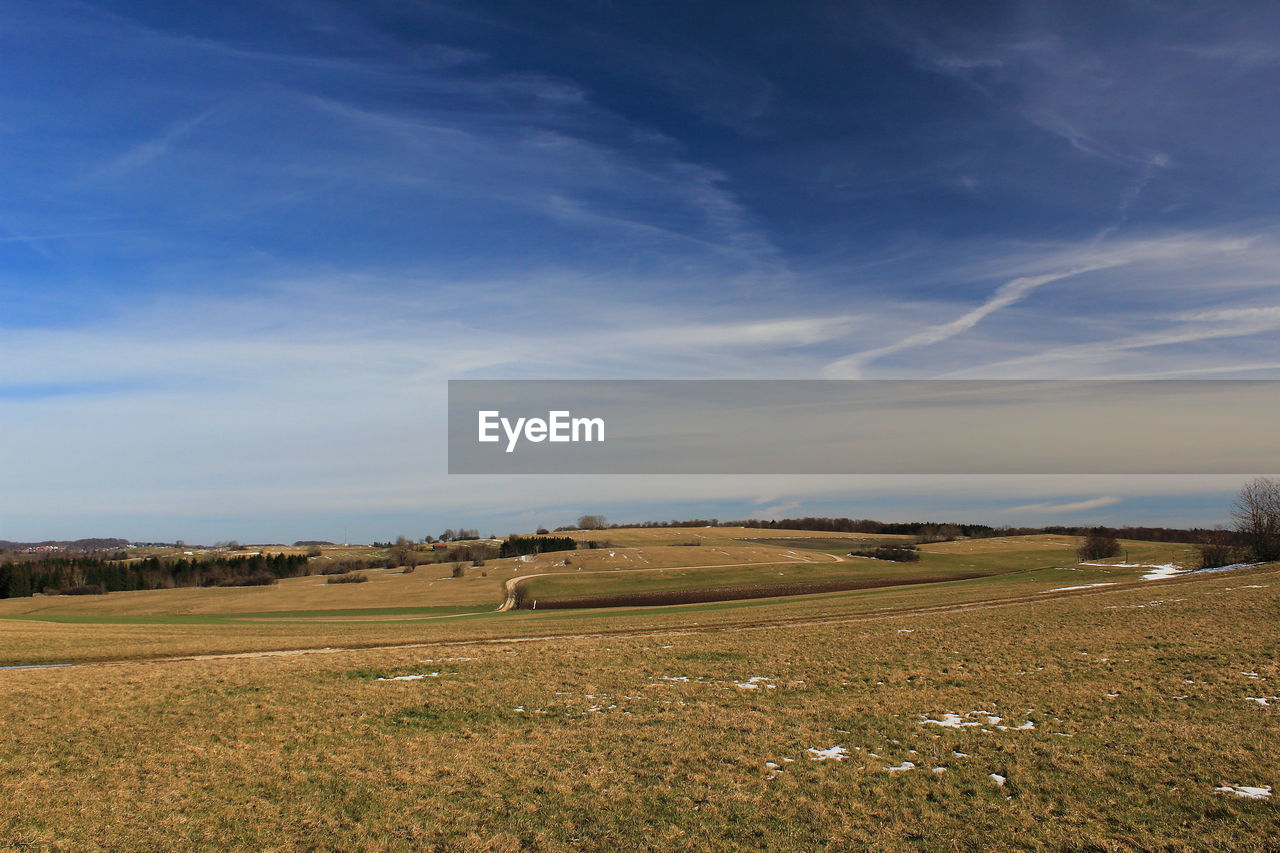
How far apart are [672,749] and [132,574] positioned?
15377 cm

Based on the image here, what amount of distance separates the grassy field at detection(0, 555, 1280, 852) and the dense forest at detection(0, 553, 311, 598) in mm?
122970

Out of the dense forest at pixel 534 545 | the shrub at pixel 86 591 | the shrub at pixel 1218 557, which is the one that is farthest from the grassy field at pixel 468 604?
the dense forest at pixel 534 545

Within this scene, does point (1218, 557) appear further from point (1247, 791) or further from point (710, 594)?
point (1247, 791)

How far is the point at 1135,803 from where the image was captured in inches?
409

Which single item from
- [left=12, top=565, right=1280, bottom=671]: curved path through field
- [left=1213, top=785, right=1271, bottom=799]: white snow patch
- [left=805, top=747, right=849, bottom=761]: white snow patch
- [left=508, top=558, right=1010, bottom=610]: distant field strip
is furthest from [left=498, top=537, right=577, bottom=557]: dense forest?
[left=1213, top=785, right=1271, bottom=799]: white snow patch

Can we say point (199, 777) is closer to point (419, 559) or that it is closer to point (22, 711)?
point (22, 711)

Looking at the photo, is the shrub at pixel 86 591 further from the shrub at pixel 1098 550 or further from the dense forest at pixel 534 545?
the shrub at pixel 1098 550

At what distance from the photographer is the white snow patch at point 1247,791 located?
10.6 m

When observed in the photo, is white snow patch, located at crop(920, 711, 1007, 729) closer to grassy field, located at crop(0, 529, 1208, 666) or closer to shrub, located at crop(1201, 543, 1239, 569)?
grassy field, located at crop(0, 529, 1208, 666)

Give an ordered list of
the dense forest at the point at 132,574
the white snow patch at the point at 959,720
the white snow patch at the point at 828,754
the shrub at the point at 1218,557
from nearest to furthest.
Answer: the white snow patch at the point at 828,754, the white snow patch at the point at 959,720, the shrub at the point at 1218,557, the dense forest at the point at 132,574

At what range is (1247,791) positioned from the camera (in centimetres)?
1073

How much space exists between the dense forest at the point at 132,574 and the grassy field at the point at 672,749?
403 ft

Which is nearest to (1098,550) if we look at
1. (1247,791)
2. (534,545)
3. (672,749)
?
(534,545)

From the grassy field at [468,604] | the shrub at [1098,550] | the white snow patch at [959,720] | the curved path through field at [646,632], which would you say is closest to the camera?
the white snow patch at [959,720]
